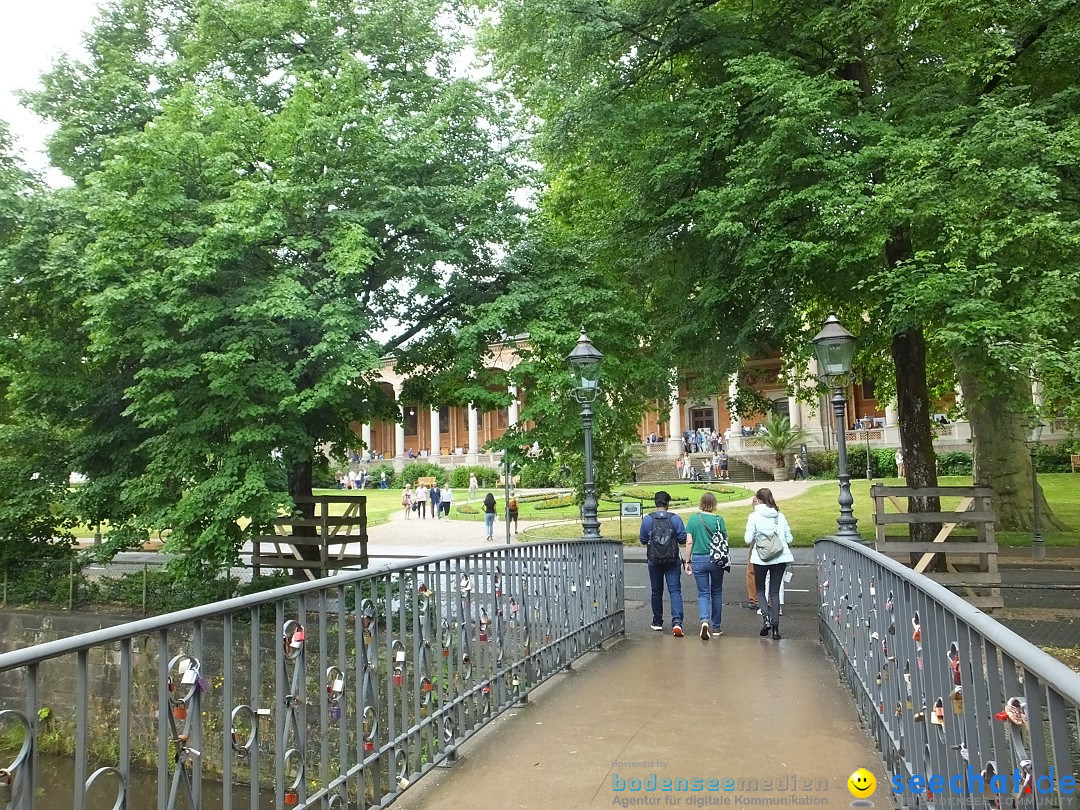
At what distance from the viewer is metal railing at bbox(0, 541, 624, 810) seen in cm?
248

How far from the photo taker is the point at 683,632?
9.23 meters

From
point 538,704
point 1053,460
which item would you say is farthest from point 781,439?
point 538,704

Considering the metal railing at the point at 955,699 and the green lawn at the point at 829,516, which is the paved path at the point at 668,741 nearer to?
the metal railing at the point at 955,699

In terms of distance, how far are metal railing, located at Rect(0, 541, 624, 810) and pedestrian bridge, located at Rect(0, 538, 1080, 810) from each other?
15 mm

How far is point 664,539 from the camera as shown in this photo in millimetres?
8930

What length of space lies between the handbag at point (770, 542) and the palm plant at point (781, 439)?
30888mm

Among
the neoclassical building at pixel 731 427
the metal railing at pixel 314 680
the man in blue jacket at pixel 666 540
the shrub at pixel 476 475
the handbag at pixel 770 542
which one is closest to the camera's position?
the metal railing at pixel 314 680

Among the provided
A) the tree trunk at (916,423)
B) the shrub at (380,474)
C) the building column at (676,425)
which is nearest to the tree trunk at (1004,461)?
the tree trunk at (916,423)

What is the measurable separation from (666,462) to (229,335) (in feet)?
119

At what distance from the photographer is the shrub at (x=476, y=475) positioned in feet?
157

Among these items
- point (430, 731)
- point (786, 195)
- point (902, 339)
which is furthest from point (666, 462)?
point (430, 731)

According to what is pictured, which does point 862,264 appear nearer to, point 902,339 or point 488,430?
point 902,339

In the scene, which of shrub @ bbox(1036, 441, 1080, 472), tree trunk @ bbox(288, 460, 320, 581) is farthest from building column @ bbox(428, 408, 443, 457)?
tree trunk @ bbox(288, 460, 320, 581)

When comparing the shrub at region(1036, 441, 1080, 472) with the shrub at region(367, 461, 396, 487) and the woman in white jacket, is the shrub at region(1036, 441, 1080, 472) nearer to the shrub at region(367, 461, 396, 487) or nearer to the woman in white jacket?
the woman in white jacket
